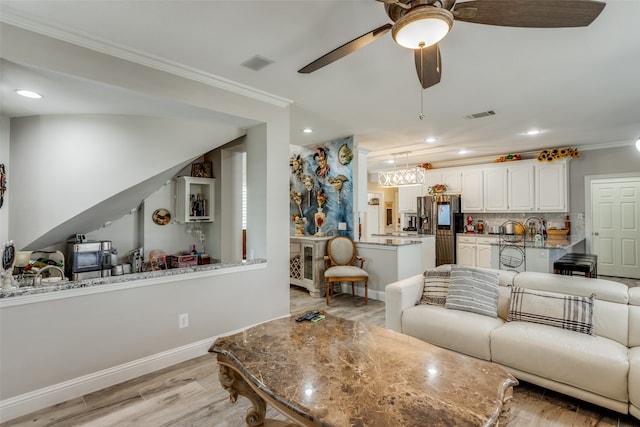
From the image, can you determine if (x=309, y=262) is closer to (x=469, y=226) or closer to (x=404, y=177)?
(x=404, y=177)

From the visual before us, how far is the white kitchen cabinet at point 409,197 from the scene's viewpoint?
7605 millimetres

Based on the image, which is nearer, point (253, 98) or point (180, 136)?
point (253, 98)

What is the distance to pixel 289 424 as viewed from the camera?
1867mm

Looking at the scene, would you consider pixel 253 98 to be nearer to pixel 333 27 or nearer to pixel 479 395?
pixel 333 27

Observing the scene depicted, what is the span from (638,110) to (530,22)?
3636 millimetres

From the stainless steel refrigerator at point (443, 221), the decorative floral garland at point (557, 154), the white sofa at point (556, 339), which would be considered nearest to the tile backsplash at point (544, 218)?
the stainless steel refrigerator at point (443, 221)

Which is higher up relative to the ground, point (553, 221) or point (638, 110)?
point (638, 110)

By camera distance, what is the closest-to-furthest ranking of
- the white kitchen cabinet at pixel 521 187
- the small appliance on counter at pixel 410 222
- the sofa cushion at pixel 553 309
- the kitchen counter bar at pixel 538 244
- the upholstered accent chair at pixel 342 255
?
the sofa cushion at pixel 553 309 → the kitchen counter bar at pixel 538 244 → the upholstered accent chair at pixel 342 255 → the white kitchen cabinet at pixel 521 187 → the small appliance on counter at pixel 410 222

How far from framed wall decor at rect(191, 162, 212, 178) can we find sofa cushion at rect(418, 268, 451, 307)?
11.2 feet

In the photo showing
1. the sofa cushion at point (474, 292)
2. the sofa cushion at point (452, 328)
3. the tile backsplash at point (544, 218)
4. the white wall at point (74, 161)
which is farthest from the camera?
the tile backsplash at point (544, 218)

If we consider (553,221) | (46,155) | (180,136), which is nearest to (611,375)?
(180,136)

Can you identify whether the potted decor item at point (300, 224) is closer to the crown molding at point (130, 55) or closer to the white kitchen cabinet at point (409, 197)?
the crown molding at point (130, 55)

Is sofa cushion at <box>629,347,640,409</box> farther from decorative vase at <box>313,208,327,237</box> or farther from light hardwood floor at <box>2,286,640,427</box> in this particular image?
decorative vase at <box>313,208,327,237</box>

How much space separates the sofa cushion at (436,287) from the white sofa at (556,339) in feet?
0.34
